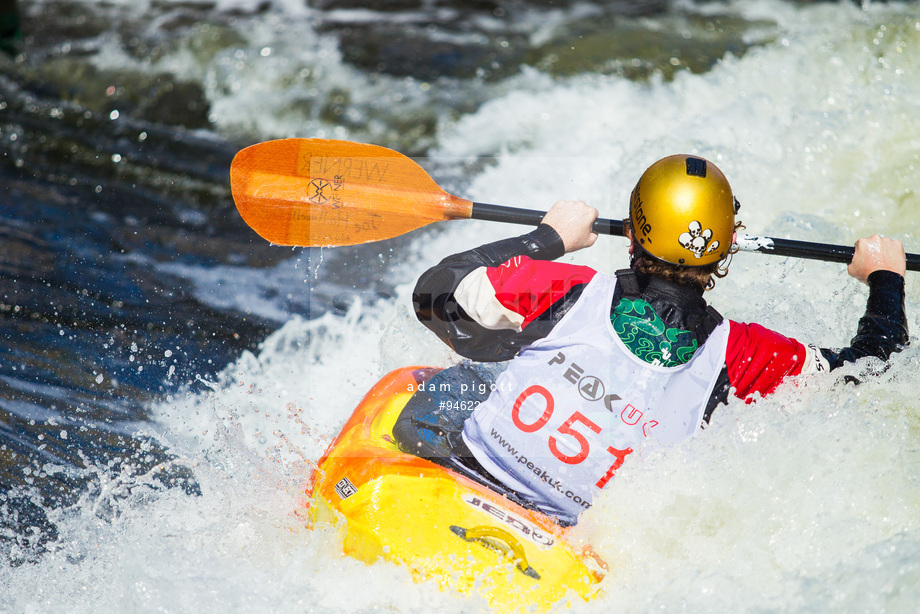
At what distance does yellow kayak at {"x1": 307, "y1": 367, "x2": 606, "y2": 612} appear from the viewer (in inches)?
91.5

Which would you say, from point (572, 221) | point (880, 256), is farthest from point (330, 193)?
point (880, 256)

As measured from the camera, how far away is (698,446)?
2342 mm

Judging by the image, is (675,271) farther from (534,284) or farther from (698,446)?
(698,446)

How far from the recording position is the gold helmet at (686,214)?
7.60ft

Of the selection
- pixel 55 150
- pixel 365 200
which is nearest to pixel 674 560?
pixel 365 200

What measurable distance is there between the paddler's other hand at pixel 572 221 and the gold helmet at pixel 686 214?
0.40 m

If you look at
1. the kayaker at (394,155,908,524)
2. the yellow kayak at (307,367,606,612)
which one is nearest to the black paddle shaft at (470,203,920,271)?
the kayaker at (394,155,908,524)

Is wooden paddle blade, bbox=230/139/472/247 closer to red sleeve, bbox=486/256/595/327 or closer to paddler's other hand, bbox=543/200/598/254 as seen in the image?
paddler's other hand, bbox=543/200/598/254

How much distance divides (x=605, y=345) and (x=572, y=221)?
2.62 ft

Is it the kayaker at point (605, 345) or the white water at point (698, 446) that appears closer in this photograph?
the kayaker at point (605, 345)

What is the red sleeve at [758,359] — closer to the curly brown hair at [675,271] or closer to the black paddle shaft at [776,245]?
the curly brown hair at [675,271]

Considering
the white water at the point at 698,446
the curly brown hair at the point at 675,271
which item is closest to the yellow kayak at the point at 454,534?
the white water at the point at 698,446

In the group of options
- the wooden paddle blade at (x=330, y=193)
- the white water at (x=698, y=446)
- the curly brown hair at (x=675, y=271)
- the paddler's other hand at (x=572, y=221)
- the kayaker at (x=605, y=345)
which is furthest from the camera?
the wooden paddle blade at (x=330, y=193)

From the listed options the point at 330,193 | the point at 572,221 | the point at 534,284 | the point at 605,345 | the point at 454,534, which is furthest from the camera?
the point at 330,193
